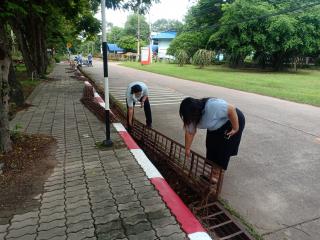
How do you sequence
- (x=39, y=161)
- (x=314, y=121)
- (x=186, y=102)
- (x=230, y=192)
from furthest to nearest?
(x=314, y=121)
(x=39, y=161)
(x=230, y=192)
(x=186, y=102)

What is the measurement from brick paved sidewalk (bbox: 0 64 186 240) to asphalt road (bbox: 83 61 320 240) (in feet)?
3.66

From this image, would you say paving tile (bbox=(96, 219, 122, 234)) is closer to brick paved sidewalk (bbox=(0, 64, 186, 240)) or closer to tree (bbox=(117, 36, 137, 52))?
brick paved sidewalk (bbox=(0, 64, 186, 240))

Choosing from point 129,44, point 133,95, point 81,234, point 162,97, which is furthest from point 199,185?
point 129,44

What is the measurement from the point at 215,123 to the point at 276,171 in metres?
1.81

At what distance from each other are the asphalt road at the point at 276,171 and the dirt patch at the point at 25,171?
2476 mm

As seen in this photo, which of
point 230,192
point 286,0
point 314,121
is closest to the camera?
point 230,192

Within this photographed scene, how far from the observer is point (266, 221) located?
371cm

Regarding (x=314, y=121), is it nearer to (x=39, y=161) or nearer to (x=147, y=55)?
(x=39, y=161)

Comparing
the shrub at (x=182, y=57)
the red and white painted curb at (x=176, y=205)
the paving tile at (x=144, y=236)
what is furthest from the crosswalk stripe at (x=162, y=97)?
the shrub at (x=182, y=57)

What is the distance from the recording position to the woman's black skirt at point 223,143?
4.09m

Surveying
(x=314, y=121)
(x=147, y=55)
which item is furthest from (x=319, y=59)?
(x=314, y=121)

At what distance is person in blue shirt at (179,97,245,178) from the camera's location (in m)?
3.62

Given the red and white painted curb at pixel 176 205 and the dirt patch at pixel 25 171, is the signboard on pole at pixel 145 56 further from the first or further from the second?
the red and white painted curb at pixel 176 205

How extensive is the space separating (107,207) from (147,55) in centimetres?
4040
